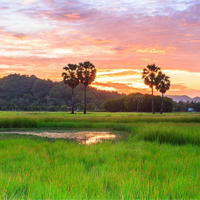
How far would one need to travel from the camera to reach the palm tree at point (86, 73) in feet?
216

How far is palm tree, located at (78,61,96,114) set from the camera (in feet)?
216

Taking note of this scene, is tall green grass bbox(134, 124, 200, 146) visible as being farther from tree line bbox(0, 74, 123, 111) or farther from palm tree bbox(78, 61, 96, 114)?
tree line bbox(0, 74, 123, 111)

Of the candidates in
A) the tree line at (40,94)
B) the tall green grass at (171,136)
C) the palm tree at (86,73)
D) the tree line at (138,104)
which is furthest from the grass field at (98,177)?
the tree line at (40,94)

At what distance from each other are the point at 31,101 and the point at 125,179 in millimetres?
110879

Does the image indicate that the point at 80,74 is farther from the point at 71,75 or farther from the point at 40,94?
the point at 40,94

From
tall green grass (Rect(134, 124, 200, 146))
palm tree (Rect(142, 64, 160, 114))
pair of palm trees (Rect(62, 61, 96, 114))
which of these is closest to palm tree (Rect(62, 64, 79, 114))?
pair of palm trees (Rect(62, 61, 96, 114))

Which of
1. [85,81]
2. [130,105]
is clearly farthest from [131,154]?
[130,105]

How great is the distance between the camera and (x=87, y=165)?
639 centimetres

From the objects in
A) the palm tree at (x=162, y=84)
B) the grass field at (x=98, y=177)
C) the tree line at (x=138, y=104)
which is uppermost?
the palm tree at (x=162, y=84)

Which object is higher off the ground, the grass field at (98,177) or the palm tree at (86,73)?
the palm tree at (86,73)

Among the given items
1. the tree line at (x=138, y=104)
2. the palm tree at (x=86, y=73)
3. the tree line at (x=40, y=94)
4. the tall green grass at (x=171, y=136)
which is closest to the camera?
the tall green grass at (x=171, y=136)

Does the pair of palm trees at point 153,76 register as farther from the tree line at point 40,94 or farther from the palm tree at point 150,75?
the tree line at point 40,94

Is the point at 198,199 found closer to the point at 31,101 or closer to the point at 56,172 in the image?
the point at 56,172

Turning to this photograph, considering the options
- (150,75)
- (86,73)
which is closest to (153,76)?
(150,75)
